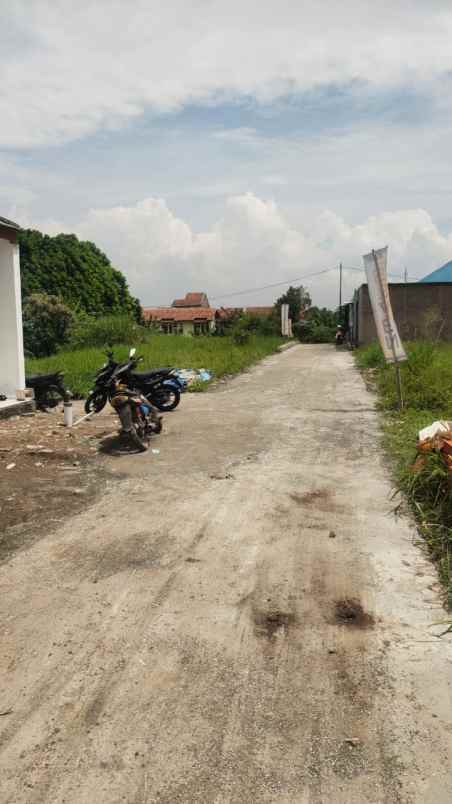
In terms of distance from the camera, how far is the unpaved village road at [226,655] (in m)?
2.36

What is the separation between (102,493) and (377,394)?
816cm

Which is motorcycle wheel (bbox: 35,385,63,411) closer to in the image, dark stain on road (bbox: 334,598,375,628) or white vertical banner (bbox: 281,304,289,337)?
dark stain on road (bbox: 334,598,375,628)

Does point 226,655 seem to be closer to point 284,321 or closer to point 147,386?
point 147,386

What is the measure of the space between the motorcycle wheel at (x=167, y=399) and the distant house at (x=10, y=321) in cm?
216

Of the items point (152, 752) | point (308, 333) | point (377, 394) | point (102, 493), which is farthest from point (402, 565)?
point (308, 333)

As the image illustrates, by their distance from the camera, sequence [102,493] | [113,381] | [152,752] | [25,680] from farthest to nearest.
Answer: [113,381] → [102,493] → [25,680] → [152,752]

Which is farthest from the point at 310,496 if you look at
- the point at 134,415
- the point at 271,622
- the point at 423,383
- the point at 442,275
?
the point at 442,275

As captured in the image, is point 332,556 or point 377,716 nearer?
point 377,716

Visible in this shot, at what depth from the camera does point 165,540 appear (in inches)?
185

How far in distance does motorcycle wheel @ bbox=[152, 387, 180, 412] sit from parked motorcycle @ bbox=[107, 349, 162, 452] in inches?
79.0

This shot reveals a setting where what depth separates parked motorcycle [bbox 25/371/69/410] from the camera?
11143 mm

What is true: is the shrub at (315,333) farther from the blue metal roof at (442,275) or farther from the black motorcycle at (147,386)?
the black motorcycle at (147,386)

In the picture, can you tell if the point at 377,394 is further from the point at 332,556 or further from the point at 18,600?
the point at 18,600

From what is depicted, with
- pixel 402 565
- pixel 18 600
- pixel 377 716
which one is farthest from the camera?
pixel 402 565
